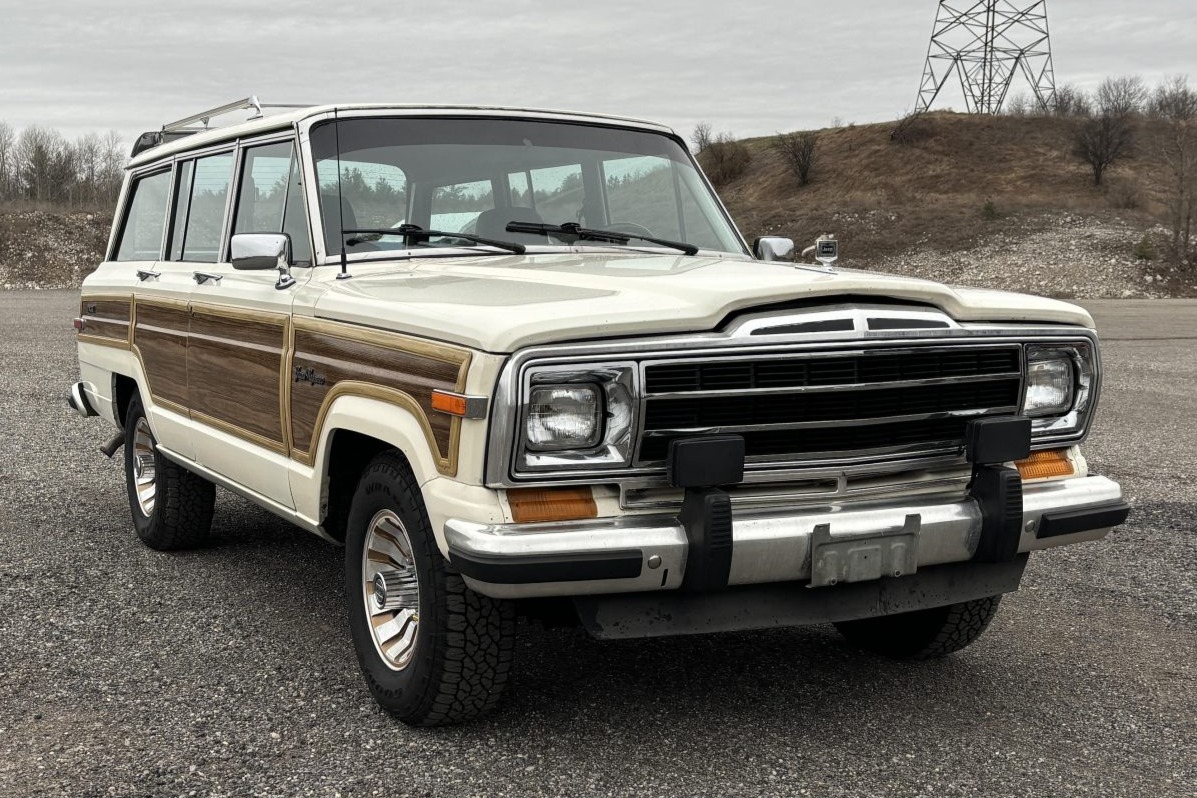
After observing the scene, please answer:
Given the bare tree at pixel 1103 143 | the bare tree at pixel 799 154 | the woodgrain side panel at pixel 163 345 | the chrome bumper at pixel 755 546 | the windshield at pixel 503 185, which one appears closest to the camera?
the chrome bumper at pixel 755 546

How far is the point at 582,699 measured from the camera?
4.01 meters

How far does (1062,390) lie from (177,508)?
4.04 meters

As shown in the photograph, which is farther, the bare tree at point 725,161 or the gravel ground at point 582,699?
the bare tree at point 725,161

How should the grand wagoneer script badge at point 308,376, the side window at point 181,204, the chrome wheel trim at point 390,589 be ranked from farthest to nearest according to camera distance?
the side window at point 181,204 → the grand wagoneer script badge at point 308,376 → the chrome wheel trim at point 390,589

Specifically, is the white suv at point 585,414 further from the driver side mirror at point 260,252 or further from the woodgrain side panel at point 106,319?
the woodgrain side panel at point 106,319

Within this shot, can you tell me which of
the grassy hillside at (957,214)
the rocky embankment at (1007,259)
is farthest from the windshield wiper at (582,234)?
the grassy hillside at (957,214)

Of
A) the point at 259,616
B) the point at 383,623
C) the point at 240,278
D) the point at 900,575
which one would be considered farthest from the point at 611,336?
the point at 259,616

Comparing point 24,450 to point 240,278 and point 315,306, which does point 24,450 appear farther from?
point 315,306

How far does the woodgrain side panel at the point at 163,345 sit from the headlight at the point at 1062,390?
11.3ft

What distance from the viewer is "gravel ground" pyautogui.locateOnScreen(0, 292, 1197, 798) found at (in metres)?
3.42

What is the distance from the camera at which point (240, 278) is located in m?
4.84

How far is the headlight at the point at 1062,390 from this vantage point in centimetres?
386

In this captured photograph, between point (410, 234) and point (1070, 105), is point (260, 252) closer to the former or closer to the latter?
point (410, 234)

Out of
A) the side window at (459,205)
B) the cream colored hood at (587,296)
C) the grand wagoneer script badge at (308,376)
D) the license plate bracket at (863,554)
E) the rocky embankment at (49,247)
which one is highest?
the side window at (459,205)
